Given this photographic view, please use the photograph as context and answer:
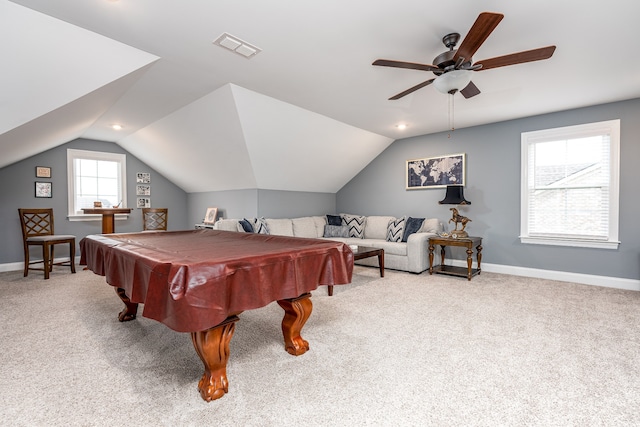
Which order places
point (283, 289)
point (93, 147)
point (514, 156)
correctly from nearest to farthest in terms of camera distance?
1. point (283, 289)
2. point (514, 156)
3. point (93, 147)

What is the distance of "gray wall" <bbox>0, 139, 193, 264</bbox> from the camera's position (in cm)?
485

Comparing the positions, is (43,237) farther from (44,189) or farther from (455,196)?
(455,196)

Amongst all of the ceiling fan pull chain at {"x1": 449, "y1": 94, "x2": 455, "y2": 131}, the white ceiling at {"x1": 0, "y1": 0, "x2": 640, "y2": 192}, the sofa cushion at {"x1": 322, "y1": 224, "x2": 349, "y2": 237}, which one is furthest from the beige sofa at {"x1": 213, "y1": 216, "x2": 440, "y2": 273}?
the ceiling fan pull chain at {"x1": 449, "y1": 94, "x2": 455, "y2": 131}

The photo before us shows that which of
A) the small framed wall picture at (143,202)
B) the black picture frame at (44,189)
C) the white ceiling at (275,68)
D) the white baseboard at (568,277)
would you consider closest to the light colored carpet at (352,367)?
the white baseboard at (568,277)

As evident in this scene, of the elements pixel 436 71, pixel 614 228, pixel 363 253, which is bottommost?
pixel 363 253

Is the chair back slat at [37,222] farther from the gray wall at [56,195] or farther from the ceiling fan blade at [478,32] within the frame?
the ceiling fan blade at [478,32]

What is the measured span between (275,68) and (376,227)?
3.55 m

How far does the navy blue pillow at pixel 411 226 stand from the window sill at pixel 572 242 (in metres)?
1.47

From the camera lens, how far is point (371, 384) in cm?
178

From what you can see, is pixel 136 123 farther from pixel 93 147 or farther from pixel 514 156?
pixel 514 156

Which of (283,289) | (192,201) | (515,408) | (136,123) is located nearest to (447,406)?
(515,408)

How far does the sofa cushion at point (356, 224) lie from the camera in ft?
19.1

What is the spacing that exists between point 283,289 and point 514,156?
172 inches

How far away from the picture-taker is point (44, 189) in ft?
17.1
